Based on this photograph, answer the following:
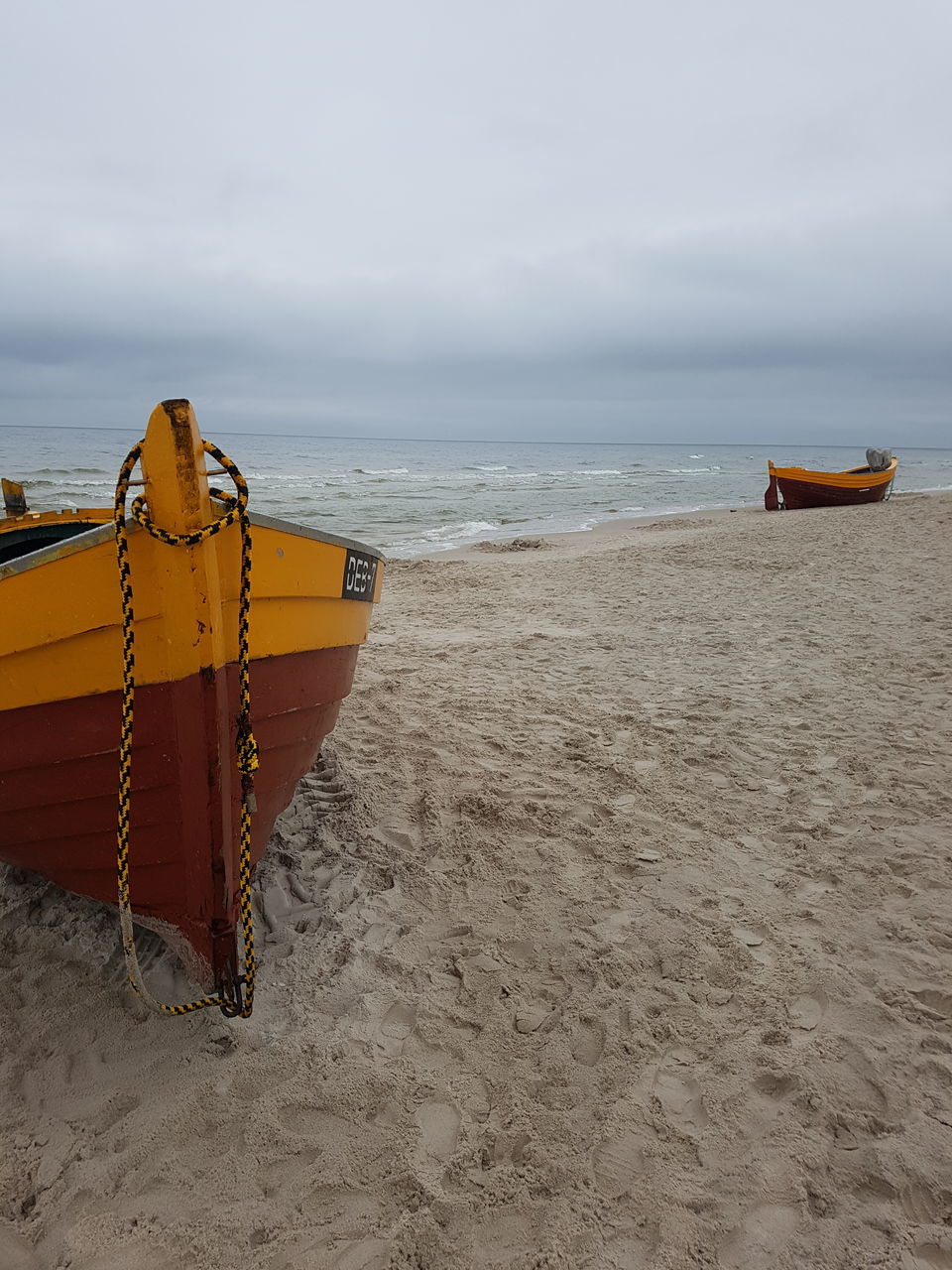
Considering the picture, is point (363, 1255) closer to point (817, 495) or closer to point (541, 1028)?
point (541, 1028)

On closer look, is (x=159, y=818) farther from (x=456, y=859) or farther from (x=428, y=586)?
(x=428, y=586)

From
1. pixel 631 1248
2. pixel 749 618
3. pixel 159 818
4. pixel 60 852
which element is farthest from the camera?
pixel 749 618

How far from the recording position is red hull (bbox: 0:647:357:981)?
2293mm

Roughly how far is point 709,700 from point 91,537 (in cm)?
409

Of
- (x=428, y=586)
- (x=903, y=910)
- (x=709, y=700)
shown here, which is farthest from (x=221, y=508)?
(x=428, y=586)

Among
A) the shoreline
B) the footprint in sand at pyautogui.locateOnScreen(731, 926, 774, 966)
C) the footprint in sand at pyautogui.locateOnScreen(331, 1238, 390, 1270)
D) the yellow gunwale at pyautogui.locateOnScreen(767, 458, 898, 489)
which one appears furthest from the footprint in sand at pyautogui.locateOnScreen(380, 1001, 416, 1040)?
the yellow gunwale at pyautogui.locateOnScreen(767, 458, 898, 489)

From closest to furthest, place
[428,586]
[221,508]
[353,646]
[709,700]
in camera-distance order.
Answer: [221,508]
[353,646]
[709,700]
[428,586]

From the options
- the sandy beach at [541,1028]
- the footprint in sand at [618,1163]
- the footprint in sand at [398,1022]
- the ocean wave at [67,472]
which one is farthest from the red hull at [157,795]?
the ocean wave at [67,472]

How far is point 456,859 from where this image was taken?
134 inches

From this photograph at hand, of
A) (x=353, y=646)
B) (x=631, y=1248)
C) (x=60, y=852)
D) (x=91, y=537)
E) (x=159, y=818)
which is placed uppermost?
(x=91, y=537)

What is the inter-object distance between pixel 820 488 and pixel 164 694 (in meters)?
18.2

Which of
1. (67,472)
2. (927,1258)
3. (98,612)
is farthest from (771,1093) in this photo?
(67,472)

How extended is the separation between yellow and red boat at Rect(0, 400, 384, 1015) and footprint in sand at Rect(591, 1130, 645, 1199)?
3.86 feet

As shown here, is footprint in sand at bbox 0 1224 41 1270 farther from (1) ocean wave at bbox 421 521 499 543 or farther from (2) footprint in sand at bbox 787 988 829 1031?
(1) ocean wave at bbox 421 521 499 543
